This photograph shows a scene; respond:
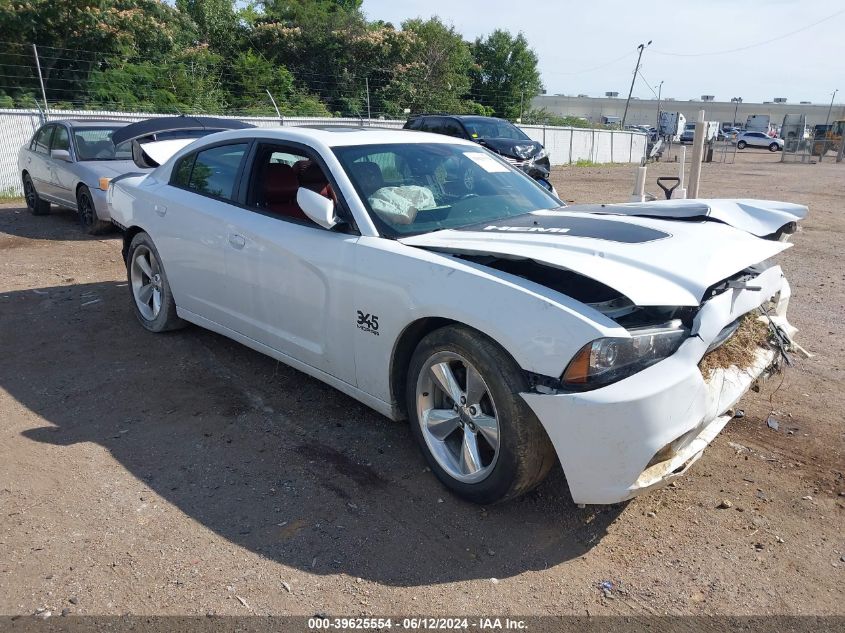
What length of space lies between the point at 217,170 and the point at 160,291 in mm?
1259

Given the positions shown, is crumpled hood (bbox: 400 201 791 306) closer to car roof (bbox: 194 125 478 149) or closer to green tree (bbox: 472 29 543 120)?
car roof (bbox: 194 125 478 149)

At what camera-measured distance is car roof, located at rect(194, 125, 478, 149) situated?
4.16 m

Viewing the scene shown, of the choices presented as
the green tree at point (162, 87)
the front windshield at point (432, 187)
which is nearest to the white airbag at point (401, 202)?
the front windshield at point (432, 187)

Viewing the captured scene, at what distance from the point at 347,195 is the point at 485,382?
1403mm

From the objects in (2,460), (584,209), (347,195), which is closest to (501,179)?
(584,209)

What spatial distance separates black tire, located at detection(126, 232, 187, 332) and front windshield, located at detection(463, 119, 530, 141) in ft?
37.1

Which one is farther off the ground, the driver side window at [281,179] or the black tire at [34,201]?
the driver side window at [281,179]

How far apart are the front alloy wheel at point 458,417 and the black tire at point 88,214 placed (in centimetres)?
782

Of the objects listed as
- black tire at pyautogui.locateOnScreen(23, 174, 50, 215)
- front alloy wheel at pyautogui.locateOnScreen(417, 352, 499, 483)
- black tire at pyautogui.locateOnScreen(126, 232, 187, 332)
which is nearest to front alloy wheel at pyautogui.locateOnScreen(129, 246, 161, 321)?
black tire at pyautogui.locateOnScreen(126, 232, 187, 332)

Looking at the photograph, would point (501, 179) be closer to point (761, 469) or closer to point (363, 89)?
point (761, 469)

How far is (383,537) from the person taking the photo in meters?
3.08

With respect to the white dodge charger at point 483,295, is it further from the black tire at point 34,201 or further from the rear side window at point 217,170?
the black tire at point 34,201

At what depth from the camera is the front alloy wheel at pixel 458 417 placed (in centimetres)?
314

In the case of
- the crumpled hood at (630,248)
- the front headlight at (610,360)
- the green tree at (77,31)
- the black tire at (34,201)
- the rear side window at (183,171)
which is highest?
the green tree at (77,31)
